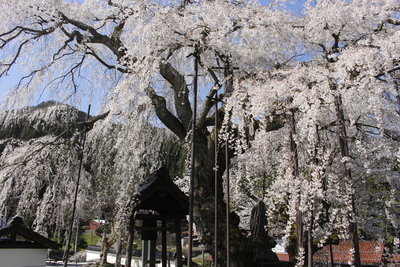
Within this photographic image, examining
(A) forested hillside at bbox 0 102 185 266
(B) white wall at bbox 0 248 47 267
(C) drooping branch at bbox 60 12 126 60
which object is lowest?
(B) white wall at bbox 0 248 47 267

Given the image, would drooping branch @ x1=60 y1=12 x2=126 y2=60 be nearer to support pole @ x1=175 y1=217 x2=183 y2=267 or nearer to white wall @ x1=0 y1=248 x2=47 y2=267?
Answer: support pole @ x1=175 y1=217 x2=183 y2=267

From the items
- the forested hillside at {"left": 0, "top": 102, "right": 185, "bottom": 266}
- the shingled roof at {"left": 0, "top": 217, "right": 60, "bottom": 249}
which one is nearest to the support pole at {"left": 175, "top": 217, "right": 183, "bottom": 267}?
the forested hillside at {"left": 0, "top": 102, "right": 185, "bottom": 266}

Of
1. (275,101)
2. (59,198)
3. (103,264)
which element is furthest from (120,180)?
(103,264)

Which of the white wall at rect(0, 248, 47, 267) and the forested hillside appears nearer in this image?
the white wall at rect(0, 248, 47, 267)

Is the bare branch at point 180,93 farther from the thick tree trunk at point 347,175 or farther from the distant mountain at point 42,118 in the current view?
the thick tree trunk at point 347,175

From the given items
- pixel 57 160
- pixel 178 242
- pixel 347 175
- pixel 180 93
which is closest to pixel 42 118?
pixel 57 160

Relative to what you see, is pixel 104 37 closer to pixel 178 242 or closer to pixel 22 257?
pixel 22 257

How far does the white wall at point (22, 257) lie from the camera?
4895mm

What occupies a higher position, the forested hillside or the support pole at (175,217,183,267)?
the forested hillside

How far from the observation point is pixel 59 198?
788 centimetres

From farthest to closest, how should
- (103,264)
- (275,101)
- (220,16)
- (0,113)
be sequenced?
1. (103,264)
2. (0,113)
3. (220,16)
4. (275,101)

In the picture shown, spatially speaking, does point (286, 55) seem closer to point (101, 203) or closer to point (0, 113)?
point (0, 113)

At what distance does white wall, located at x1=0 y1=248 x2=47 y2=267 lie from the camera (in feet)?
16.1

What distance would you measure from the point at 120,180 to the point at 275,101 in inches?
164
